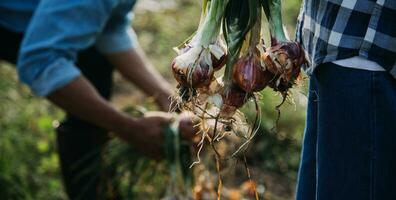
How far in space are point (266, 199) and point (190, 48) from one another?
1.54 meters

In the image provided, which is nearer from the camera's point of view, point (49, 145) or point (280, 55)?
point (280, 55)

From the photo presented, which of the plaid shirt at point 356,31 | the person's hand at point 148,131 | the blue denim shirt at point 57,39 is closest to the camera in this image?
the plaid shirt at point 356,31

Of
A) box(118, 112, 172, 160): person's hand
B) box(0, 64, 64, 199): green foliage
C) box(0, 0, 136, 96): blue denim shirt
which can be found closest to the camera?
box(0, 0, 136, 96): blue denim shirt

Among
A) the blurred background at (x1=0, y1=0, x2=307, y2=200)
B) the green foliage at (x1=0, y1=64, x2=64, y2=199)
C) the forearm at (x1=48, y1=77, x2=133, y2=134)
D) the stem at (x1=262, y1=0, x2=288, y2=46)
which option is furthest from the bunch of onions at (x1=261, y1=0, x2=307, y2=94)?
the green foliage at (x1=0, y1=64, x2=64, y2=199)

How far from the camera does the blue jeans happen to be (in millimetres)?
1239

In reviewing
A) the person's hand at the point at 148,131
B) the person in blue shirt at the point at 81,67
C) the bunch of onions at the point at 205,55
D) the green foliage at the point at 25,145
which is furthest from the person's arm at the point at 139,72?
the bunch of onions at the point at 205,55

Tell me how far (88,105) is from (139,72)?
1.47 feet

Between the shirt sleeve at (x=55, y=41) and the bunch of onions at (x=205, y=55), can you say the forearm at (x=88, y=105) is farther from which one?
the bunch of onions at (x=205, y=55)

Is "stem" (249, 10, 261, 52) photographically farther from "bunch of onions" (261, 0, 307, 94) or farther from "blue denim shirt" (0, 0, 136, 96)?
"blue denim shirt" (0, 0, 136, 96)

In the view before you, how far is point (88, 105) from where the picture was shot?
2156 mm

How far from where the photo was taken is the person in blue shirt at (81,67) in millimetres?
2129

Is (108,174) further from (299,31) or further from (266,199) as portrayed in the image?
(299,31)

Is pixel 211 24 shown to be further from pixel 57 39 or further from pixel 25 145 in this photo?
pixel 25 145

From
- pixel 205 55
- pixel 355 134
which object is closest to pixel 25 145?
pixel 205 55
